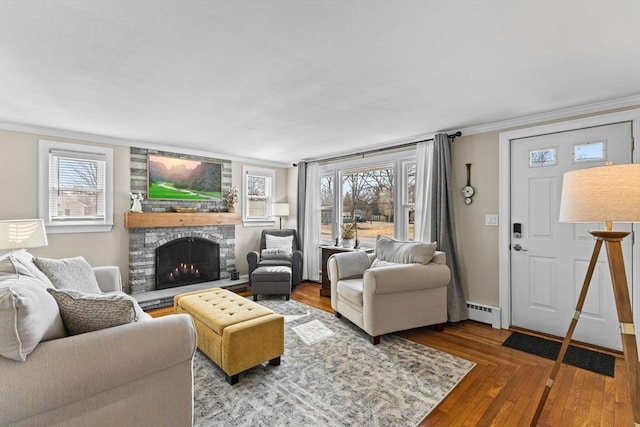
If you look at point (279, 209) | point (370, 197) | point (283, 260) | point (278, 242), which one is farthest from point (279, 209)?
point (370, 197)

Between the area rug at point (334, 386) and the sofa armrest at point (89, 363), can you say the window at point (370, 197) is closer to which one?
the area rug at point (334, 386)

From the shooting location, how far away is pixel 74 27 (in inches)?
64.9

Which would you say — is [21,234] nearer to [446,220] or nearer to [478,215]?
[446,220]

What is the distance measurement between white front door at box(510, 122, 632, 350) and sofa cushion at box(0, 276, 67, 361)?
3.95 metres

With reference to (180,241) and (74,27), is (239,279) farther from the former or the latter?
(74,27)

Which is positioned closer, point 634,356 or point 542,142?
point 634,356

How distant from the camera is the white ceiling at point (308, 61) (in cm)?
153

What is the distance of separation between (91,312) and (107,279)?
6.29ft

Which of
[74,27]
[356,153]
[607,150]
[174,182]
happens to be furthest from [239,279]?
[607,150]

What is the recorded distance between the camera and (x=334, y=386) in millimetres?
2223

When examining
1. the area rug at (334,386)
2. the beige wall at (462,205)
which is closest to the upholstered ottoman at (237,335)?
the area rug at (334,386)

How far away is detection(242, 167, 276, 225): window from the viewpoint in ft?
18.0

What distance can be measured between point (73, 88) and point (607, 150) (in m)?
4.75

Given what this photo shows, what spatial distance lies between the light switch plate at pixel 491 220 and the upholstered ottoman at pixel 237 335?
262cm
